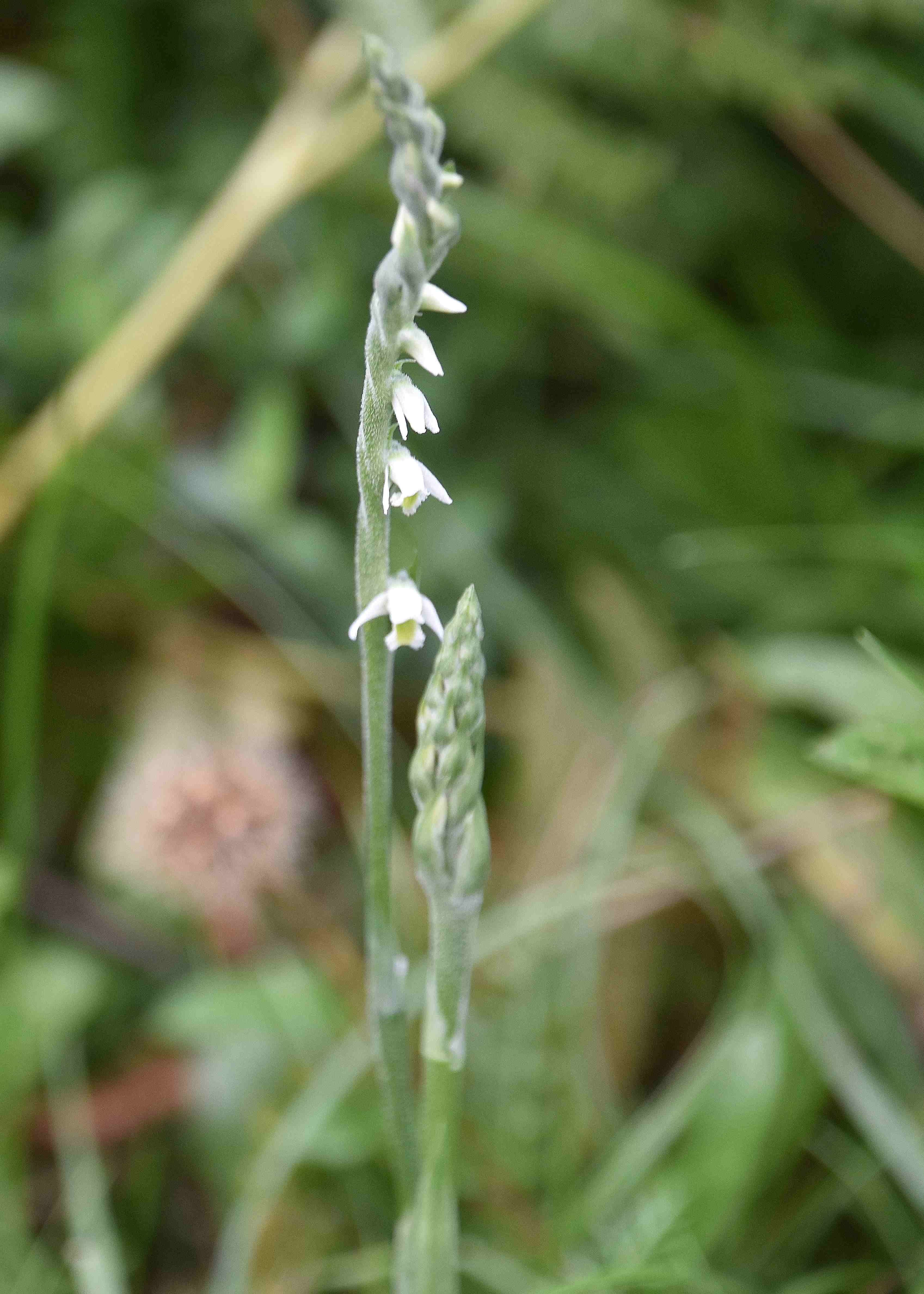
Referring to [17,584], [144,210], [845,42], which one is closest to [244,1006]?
[17,584]

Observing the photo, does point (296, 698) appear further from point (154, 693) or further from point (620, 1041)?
point (620, 1041)

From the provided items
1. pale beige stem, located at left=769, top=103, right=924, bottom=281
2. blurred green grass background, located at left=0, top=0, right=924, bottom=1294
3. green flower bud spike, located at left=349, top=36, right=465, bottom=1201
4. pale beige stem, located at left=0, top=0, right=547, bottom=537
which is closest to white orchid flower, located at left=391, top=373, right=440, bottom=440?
green flower bud spike, located at left=349, top=36, right=465, bottom=1201

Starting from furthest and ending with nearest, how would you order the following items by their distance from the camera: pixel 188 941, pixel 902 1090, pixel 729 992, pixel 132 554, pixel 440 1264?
1. pixel 132 554
2. pixel 188 941
3. pixel 729 992
4. pixel 902 1090
5. pixel 440 1264

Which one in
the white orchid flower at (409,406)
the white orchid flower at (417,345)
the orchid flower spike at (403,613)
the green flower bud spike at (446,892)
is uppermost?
the white orchid flower at (417,345)

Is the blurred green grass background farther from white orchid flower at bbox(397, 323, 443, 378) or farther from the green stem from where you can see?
white orchid flower at bbox(397, 323, 443, 378)

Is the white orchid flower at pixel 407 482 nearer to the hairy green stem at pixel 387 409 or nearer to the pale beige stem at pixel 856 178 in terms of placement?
the hairy green stem at pixel 387 409

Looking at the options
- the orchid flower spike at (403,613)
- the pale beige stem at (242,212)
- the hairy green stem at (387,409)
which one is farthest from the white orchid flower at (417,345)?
the pale beige stem at (242,212)

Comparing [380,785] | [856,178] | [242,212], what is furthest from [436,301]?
[856,178]

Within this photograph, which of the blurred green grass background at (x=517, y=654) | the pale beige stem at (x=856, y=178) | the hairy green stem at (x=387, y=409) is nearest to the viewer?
the hairy green stem at (x=387, y=409)
